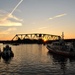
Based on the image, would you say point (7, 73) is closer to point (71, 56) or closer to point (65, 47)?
point (71, 56)

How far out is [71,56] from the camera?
94000 millimetres

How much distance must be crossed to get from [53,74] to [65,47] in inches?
2254

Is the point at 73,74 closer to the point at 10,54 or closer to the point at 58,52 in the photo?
the point at 10,54

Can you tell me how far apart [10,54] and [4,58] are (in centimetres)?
527

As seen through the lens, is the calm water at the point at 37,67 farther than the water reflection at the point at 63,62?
No

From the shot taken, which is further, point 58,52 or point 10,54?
point 58,52

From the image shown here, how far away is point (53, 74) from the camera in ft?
170

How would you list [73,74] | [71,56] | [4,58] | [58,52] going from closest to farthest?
[73,74]
[4,58]
[71,56]
[58,52]

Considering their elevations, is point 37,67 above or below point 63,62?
below

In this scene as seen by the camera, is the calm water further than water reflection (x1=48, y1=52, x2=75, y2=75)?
No

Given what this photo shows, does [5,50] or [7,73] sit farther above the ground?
[5,50]

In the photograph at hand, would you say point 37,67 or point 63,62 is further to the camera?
point 63,62

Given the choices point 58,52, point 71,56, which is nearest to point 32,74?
point 71,56

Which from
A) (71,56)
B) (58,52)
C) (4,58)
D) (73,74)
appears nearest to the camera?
(73,74)
